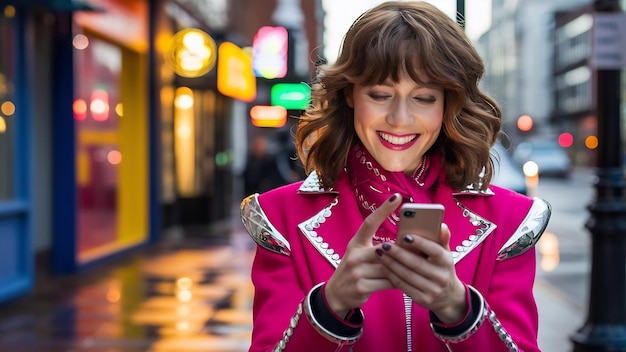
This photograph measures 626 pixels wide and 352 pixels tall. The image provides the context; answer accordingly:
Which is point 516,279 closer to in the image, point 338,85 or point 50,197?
point 338,85

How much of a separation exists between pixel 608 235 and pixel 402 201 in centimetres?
492

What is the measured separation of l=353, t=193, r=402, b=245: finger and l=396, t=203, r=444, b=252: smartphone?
0.03 metres

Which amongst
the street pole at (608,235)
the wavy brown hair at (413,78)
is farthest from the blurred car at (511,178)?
the wavy brown hair at (413,78)

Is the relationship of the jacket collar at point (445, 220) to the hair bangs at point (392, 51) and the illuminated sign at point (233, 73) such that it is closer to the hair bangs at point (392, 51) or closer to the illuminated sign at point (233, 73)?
the hair bangs at point (392, 51)

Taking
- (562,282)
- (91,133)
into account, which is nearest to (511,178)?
(562,282)

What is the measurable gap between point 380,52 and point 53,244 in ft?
31.4

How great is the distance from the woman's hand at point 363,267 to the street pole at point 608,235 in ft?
17.1

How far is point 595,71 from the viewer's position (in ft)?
22.2

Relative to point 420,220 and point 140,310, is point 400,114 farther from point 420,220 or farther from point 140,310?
point 140,310

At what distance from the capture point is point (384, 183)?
2016 millimetres

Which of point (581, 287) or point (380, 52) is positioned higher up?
point (380, 52)

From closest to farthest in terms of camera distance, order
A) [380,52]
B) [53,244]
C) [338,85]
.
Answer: [380,52] → [338,85] → [53,244]

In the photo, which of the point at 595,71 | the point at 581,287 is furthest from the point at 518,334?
the point at 581,287

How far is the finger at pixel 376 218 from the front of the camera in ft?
5.29
